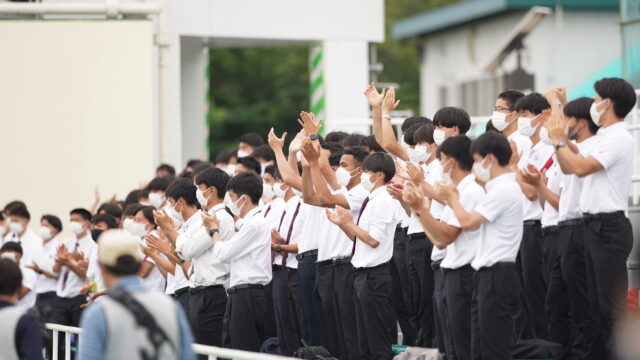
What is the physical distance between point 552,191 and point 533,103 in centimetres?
79

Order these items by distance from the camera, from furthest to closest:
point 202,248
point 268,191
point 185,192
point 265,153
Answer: point 265,153
point 268,191
point 185,192
point 202,248

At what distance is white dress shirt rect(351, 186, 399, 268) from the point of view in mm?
→ 10586

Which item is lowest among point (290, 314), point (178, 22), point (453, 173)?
point (290, 314)

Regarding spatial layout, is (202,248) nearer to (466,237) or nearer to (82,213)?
(466,237)

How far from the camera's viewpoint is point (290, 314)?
11.8 meters

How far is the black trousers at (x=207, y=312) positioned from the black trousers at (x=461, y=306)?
2.84 metres

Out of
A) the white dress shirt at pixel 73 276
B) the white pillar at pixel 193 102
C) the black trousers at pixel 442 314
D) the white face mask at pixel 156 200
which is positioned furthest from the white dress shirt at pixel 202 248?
the white pillar at pixel 193 102

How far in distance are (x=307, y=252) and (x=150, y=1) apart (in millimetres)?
7975

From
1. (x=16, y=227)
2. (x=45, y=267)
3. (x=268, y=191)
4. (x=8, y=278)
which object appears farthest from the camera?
(x=16, y=227)

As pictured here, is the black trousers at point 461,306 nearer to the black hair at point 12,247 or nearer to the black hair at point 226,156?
the black hair at point 226,156

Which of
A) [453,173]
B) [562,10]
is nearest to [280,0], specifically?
[453,173]

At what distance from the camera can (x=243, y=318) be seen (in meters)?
11.1

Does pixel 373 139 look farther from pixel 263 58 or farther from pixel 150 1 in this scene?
pixel 263 58

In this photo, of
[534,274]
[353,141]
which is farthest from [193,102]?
[534,274]
